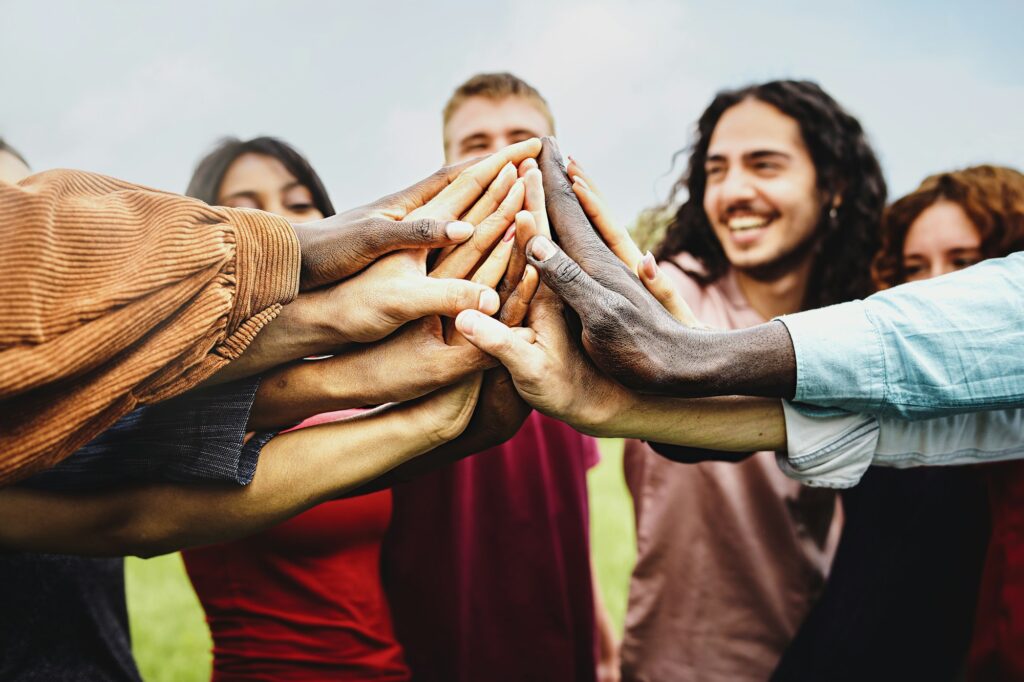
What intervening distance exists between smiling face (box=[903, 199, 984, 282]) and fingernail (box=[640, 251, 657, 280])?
3.53 feet

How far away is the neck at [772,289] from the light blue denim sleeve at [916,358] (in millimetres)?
1133

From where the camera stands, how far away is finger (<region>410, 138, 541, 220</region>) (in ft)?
4.48

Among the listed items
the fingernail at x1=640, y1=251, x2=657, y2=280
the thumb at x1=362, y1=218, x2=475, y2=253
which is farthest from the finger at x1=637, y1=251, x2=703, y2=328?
the thumb at x1=362, y1=218, x2=475, y2=253

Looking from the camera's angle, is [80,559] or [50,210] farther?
[80,559]

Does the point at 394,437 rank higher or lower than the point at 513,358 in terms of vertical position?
lower

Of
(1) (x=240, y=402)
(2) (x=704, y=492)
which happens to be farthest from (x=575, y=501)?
(1) (x=240, y=402)

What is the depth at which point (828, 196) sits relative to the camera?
8.42 feet

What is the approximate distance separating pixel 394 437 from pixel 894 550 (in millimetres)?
1246

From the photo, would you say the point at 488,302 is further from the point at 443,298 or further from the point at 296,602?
the point at 296,602

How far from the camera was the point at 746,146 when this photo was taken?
2.47 m

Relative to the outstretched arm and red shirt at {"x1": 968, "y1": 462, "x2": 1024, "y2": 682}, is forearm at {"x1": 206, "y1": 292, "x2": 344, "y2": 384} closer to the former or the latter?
the outstretched arm

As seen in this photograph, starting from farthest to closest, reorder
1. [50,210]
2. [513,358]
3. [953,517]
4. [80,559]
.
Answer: [953,517] < [80,559] < [513,358] < [50,210]

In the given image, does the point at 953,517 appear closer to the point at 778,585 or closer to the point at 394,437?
the point at 778,585

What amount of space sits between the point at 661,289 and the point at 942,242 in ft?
3.73
